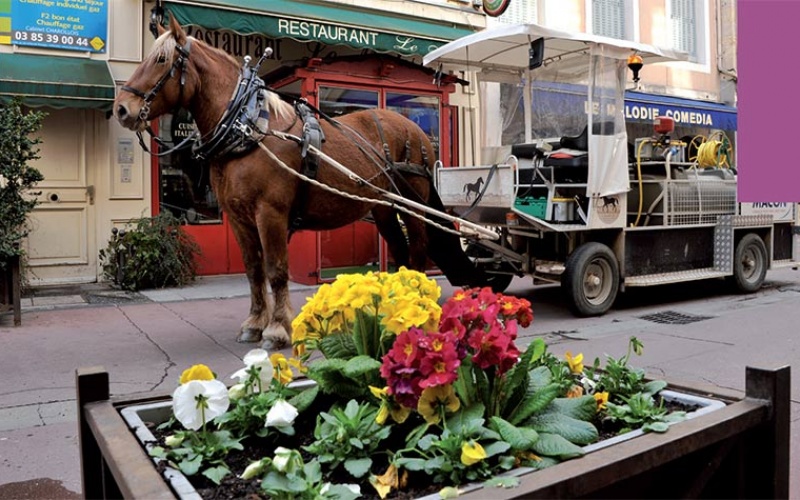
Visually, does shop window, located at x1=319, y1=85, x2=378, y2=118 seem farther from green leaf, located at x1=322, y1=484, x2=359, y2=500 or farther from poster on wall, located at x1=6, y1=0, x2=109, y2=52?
green leaf, located at x1=322, y1=484, x2=359, y2=500

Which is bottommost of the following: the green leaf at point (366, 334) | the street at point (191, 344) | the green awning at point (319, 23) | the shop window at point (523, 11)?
the street at point (191, 344)

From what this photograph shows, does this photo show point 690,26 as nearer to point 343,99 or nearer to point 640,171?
point 640,171

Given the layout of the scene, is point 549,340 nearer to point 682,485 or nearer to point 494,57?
point 494,57

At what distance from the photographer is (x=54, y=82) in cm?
859

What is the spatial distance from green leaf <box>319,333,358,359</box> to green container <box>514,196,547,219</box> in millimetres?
5846

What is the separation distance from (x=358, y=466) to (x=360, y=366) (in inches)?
12.2

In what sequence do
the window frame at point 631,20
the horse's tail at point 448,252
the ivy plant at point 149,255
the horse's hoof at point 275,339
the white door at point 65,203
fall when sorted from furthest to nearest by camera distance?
the window frame at point 631,20 → the white door at point 65,203 → the ivy plant at point 149,255 → the horse's tail at point 448,252 → the horse's hoof at point 275,339

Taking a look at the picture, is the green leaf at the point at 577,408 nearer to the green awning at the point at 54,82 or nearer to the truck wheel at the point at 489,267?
the truck wheel at the point at 489,267

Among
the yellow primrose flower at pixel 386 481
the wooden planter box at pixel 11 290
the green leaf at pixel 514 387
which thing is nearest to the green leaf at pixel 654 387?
the green leaf at pixel 514 387

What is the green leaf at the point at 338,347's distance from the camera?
219 centimetres

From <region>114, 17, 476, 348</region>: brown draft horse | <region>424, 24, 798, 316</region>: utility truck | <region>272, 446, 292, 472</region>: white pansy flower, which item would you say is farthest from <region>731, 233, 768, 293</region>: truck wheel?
<region>272, 446, 292, 472</region>: white pansy flower

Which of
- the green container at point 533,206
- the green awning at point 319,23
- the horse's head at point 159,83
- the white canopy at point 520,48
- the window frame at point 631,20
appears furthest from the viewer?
the window frame at point 631,20

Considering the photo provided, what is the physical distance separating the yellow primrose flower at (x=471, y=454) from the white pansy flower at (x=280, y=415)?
1.66 feet

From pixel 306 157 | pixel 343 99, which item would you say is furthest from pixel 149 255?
pixel 306 157
